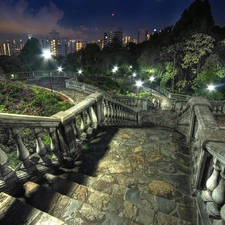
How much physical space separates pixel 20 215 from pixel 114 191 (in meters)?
1.54

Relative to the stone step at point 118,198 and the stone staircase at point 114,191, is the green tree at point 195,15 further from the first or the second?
the stone step at point 118,198

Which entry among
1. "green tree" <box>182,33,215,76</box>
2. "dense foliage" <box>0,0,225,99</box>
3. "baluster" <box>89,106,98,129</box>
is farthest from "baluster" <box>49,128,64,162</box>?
"green tree" <box>182,33,215,76</box>

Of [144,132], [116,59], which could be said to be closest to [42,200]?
[144,132]

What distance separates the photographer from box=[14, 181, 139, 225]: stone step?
84.6 inches

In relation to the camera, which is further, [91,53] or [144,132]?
[91,53]

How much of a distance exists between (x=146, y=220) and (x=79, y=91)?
17.7 m

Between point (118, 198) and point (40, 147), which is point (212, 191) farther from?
point (40, 147)

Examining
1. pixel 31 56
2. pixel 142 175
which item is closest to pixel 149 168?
pixel 142 175

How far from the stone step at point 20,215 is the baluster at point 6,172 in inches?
11.2

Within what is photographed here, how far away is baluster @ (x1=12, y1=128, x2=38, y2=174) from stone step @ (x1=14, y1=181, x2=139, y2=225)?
305 millimetres

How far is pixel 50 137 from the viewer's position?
301 centimetres

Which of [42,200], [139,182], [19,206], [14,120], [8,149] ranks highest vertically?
[14,120]

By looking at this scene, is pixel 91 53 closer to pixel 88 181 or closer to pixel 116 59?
pixel 116 59

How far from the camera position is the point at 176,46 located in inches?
875
